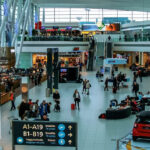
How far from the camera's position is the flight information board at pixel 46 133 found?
9500 millimetres

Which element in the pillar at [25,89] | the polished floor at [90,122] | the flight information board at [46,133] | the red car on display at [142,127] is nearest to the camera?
the flight information board at [46,133]

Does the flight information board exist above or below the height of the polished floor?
above

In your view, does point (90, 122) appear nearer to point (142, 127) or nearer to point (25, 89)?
Answer: point (142, 127)

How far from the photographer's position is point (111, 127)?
16781 mm

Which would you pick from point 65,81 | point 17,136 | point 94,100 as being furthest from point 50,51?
point 17,136

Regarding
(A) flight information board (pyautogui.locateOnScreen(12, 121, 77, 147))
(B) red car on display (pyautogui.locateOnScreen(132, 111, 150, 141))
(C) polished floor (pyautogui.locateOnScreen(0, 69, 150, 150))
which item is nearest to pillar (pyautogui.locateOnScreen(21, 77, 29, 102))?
(C) polished floor (pyautogui.locateOnScreen(0, 69, 150, 150))

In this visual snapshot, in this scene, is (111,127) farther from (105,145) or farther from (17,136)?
(17,136)

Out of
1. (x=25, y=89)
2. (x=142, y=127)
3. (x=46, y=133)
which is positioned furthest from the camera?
(x=25, y=89)

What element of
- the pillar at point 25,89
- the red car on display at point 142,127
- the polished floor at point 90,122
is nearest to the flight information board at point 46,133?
the polished floor at point 90,122

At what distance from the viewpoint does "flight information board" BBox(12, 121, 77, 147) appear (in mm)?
9500

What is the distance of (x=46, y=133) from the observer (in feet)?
31.4

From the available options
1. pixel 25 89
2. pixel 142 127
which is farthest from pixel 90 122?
pixel 25 89

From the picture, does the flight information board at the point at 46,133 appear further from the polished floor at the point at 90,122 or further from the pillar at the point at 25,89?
the pillar at the point at 25,89

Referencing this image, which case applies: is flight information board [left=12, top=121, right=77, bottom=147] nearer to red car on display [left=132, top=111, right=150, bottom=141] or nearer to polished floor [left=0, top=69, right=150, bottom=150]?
polished floor [left=0, top=69, right=150, bottom=150]
